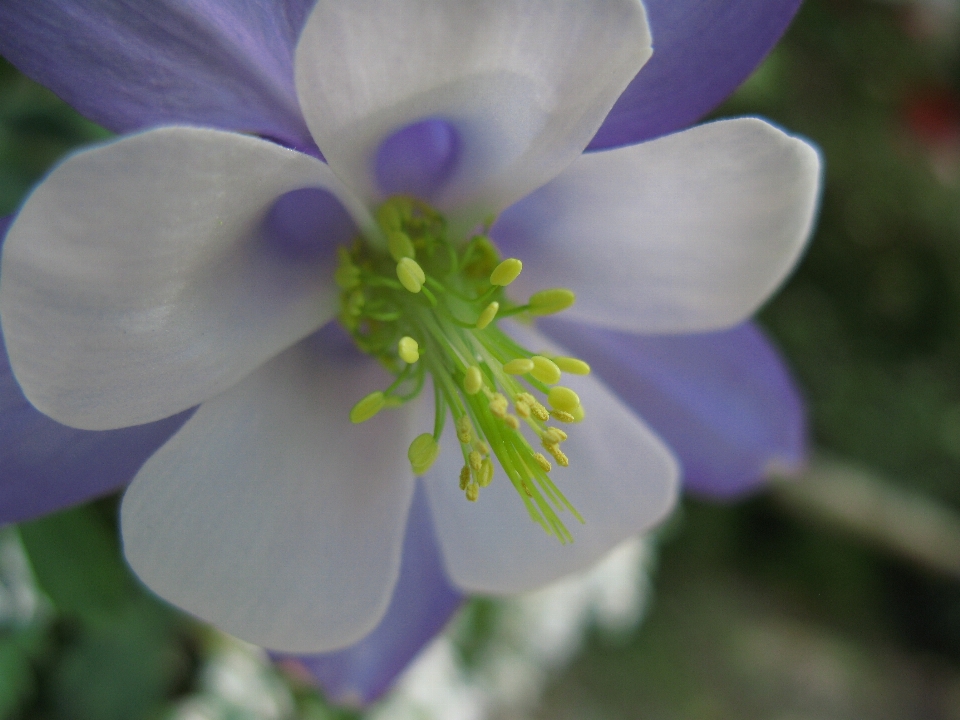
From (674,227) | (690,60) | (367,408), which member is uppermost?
(690,60)

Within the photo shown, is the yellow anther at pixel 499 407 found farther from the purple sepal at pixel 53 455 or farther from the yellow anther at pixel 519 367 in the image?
the purple sepal at pixel 53 455

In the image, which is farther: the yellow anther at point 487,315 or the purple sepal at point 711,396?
the purple sepal at point 711,396

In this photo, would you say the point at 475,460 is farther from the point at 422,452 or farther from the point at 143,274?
the point at 143,274

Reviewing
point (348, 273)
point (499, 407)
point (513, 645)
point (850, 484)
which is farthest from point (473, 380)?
point (850, 484)

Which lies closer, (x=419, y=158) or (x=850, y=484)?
(x=419, y=158)

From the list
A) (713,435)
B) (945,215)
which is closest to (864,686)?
(945,215)

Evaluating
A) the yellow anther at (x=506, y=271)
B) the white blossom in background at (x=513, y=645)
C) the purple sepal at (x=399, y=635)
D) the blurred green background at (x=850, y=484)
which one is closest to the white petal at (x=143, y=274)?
the yellow anther at (x=506, y=271)

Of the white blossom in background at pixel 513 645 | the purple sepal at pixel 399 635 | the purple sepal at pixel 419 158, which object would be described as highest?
the purple sepal at pixel 419 158
